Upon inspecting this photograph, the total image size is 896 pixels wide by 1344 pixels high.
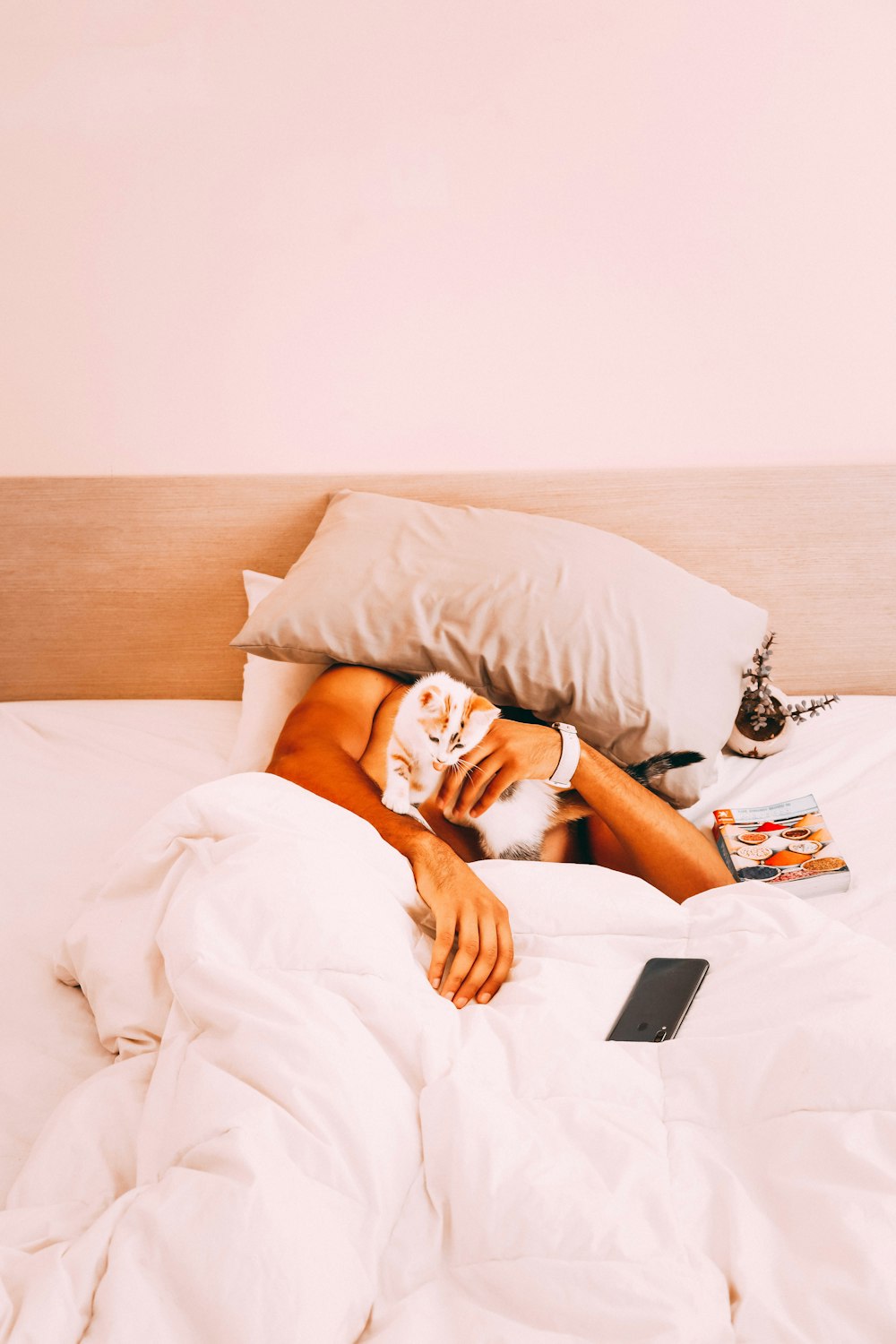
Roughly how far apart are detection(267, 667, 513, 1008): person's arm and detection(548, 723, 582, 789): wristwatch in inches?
8.2

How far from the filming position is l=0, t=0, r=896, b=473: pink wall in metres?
1.58

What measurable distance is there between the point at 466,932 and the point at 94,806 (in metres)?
0.78

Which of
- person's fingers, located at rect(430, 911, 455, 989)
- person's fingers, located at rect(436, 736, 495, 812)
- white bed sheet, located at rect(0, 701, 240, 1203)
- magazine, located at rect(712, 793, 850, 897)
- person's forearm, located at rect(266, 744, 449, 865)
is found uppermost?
person's fingers, located at rect(436, 736, 495, 812)

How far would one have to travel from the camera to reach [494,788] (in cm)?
120

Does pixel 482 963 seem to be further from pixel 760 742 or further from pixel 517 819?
pixel 760 742

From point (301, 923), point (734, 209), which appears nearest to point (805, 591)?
point (734, 209)

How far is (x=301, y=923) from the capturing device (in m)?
0.80

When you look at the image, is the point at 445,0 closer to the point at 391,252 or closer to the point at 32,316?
the point at 391,252

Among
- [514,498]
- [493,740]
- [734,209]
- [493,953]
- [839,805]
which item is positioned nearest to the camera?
[493,953]

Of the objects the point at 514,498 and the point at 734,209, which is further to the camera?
the point at 514,498

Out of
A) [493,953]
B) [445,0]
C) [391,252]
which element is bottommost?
[493,953]

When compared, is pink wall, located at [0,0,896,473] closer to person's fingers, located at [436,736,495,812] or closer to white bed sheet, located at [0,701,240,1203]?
white bed sheet, located at [0,701,240,1203]

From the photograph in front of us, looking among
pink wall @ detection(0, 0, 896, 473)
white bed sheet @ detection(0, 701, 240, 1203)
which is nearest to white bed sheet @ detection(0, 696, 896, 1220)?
white bed sheet @ detection(0, 701, 240, 1203)

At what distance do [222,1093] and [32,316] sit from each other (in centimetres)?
161
